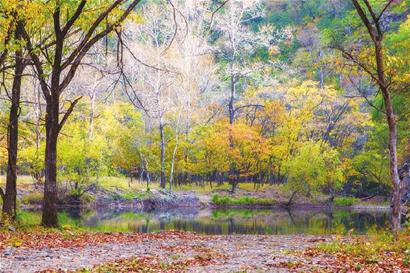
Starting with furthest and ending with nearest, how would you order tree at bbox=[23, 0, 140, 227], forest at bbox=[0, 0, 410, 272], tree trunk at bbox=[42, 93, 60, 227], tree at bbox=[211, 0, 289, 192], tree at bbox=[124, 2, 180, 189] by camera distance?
tree at bbox=[211, 0, 289, 192] → tree at bbox=[124, 2, 180, 189] → forest at bbox=[0, 0, 410, 272] → tree trunk at bbox=[42, 93, 60, 227] → tree at bbox=[23, 0, 140, 227]

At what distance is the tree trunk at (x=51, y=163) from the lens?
17359 mm

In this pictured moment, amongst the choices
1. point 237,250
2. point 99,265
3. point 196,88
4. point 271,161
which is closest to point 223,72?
point 196,88

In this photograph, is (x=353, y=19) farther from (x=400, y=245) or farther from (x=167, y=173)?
(x=400, y=245)

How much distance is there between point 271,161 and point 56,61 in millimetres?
43865

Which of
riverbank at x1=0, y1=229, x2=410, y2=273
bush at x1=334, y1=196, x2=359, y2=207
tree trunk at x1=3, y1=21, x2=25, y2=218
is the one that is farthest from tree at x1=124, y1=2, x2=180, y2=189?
riverbank at x1=0, y1=229, x2=410, y2=273

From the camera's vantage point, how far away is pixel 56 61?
17.0 m

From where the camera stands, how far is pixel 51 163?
17469 mm

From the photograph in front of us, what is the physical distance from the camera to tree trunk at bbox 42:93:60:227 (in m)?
17.4

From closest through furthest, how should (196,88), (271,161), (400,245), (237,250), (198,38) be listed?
(400,245), (237,250), (198,38), (196,88), (271,161)

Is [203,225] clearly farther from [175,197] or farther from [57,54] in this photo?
[57,54]

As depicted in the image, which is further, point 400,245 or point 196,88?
point 196,88

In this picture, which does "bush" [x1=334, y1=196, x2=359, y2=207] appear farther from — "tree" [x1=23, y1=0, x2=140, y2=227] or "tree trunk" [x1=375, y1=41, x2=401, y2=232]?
"tree" [x1=23, y1=0, x2=140, y2=227]

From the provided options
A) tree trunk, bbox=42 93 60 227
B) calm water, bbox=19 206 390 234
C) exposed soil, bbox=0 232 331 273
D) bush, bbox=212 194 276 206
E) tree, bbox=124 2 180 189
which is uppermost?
tree, bbox=124 2 180 189

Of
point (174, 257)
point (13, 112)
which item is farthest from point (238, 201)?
point (174, 257)
